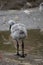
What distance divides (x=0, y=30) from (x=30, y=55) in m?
3.21

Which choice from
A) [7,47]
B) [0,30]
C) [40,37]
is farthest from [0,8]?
[7,47]

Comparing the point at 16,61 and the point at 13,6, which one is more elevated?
the point at 13,6

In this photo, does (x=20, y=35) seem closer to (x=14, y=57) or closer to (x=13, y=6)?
(x=14, y=57)

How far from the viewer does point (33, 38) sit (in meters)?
9.52

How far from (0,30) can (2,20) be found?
1.69 m

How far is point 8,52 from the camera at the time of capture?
804cm

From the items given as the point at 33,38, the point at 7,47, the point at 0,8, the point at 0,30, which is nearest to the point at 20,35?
the point at 7,47

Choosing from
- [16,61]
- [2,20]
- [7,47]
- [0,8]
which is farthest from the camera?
[0,8]

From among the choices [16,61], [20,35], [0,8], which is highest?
[0,8]

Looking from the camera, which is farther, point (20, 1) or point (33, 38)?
point (20, 1)

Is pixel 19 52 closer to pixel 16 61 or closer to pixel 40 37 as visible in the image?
pixel 16 61

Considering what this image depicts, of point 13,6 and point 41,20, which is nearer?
point 41,20

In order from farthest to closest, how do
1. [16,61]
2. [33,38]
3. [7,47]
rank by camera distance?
1. [33,38]
2. [7,47]
3. [16,61]

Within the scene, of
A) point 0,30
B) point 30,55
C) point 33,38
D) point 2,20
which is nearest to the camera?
point 30,55
